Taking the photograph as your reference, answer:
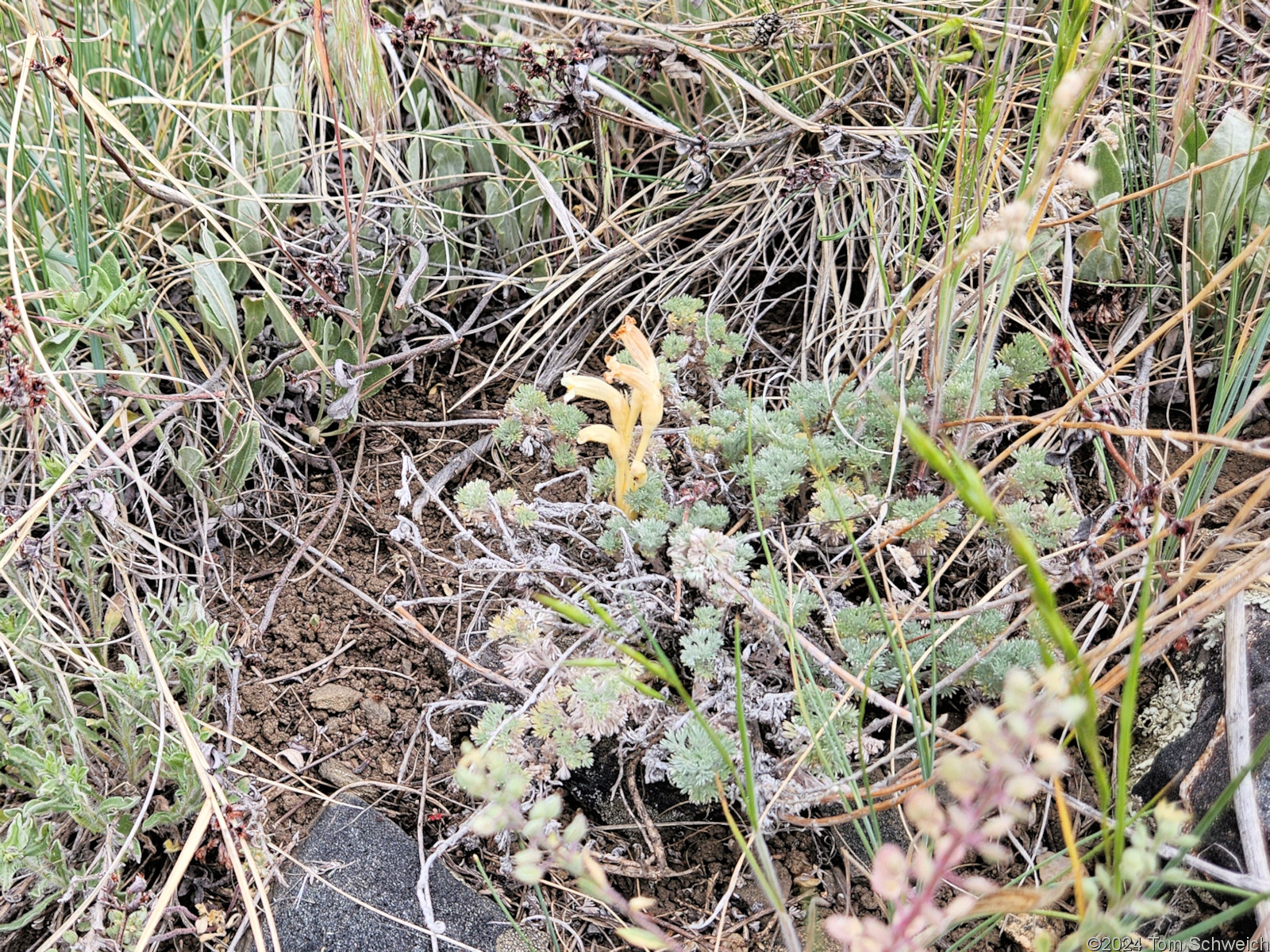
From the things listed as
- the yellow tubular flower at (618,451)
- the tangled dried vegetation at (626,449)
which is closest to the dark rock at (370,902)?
the tangled dried vegetation at (626,449)

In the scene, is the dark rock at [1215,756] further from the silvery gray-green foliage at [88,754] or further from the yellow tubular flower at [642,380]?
the silvery gray-green foliage at [88,754]

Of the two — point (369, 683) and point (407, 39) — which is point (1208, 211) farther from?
point (369, 683)

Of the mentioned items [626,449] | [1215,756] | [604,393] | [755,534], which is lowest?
[1215,756]

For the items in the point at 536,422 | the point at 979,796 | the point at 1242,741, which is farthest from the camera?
the point at 536,422

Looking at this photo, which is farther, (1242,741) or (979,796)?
(1242,741)

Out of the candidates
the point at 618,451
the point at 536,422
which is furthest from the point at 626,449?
the point at 536,422

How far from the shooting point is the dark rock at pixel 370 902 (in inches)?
59.9

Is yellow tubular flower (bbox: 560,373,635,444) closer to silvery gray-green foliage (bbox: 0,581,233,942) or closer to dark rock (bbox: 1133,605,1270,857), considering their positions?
silvery gray-green foliage (bbox: 0,581,233,942)

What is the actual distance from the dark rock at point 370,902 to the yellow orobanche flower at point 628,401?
2.39ft

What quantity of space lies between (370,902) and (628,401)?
965 millimetres

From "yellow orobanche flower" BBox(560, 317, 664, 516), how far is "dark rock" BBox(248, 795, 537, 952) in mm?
728

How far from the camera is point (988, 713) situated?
75cm

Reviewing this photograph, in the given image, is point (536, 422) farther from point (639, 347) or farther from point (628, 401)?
point (639, 347)

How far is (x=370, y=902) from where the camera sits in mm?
1555
